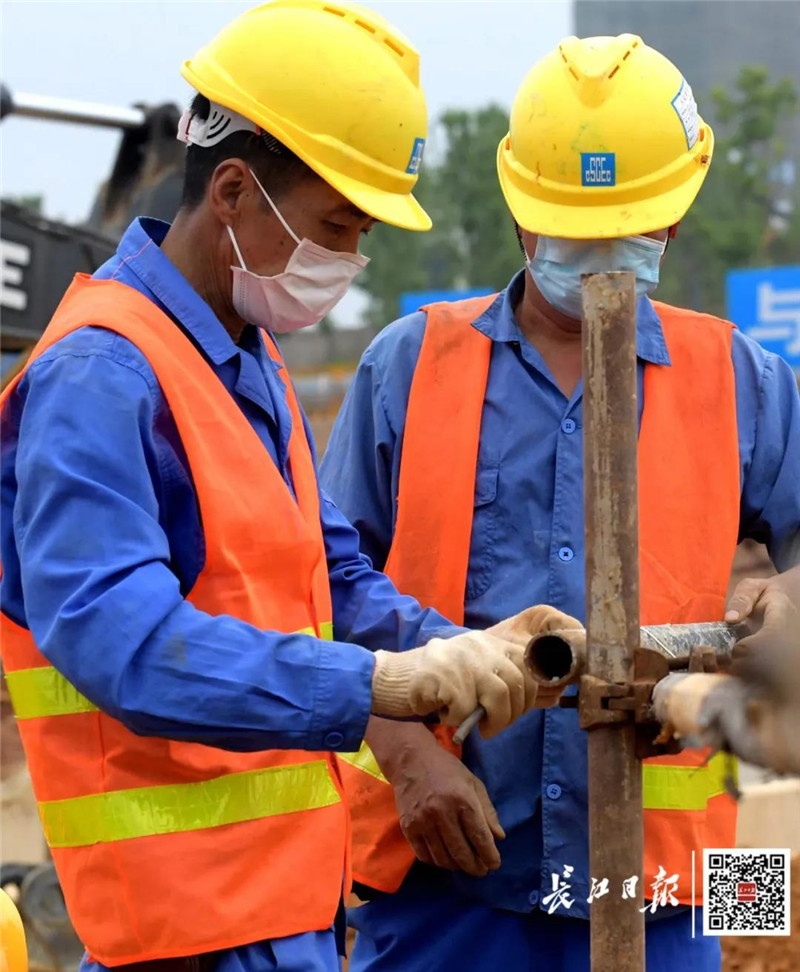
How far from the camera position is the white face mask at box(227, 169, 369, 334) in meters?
2.82

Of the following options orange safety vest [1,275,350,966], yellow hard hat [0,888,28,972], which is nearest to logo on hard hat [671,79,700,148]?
orange safety vest [1,275,350,966]

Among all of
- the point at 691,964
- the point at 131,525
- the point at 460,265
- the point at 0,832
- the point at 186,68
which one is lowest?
the point at 460,265

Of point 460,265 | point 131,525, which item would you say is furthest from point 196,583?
point 460,265

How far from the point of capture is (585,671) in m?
2.58

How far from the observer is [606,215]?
131 inches

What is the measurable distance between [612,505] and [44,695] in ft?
3.17

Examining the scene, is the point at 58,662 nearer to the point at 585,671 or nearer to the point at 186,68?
the point at 585,671

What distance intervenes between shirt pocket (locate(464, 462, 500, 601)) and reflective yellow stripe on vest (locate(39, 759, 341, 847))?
2.36 ft

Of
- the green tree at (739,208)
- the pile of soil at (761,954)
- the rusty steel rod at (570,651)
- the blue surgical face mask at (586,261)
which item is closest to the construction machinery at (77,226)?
the pile of soil at (761,954)

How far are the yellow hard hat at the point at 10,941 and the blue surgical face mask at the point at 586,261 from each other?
1.81m

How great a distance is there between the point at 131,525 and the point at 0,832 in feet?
19.0

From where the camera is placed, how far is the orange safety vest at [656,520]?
10.6 feet

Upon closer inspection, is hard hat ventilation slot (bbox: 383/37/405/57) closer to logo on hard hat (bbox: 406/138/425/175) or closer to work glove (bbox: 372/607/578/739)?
logo on hard hat (bbox: 406/138/425/175)

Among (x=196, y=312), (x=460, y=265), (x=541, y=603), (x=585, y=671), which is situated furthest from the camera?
(x=460, y=265)
